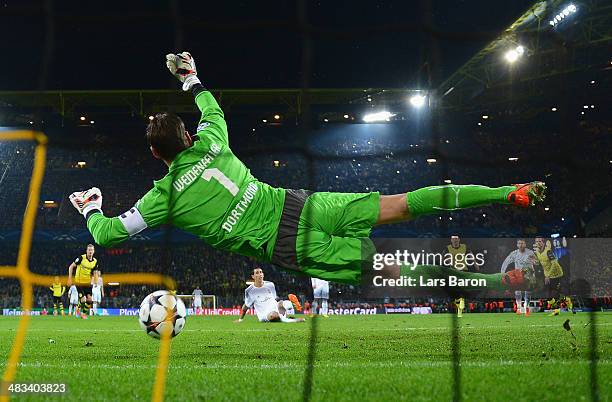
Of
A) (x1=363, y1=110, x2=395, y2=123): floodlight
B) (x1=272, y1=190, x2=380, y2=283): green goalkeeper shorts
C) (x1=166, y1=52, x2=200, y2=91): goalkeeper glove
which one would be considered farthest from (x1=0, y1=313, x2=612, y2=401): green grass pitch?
(x1=363, y1=110, x2=395, y2=123): floodlight

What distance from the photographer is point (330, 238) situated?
443 centimetres

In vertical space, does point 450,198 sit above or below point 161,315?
above

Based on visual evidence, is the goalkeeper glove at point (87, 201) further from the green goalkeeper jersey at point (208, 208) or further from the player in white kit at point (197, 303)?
the player in white kit at point (197, 303)

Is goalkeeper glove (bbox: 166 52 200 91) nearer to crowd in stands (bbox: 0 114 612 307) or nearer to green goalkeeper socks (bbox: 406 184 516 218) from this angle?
green goalkeeper socks (bbox: 406 184 516 218)

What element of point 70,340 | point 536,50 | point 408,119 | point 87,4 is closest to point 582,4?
point 536,50

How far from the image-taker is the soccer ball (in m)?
5.64

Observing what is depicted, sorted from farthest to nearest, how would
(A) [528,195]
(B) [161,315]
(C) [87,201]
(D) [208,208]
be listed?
(B) [161,315]
(C) [87,201]
(D) [208,208]
(A) [528,195]

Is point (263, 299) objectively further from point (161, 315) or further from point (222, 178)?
point (222, 178)

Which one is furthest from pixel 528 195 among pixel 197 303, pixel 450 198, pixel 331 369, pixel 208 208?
pixel 197 303

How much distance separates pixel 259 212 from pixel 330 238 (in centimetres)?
52

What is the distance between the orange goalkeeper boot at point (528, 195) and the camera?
415cm

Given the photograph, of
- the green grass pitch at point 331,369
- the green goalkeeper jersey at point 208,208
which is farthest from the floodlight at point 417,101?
the green goalkeeper jersey at point 208,208

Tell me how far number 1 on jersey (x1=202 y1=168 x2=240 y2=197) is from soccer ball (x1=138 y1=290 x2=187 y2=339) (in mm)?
1659

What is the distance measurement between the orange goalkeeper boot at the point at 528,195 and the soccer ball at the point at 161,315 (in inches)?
119
